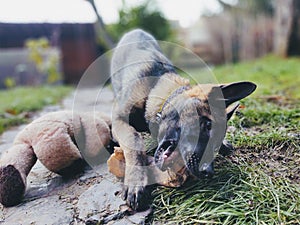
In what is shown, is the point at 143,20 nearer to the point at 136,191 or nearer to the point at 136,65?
the point at 136,65

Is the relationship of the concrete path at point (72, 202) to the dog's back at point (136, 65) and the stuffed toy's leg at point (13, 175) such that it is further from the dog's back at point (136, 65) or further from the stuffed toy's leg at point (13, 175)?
the dog's back at point (136, 65)

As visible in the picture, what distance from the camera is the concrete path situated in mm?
1889

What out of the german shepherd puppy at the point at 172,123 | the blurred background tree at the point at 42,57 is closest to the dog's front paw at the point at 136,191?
the german shepherd puppy at the point at 172,123

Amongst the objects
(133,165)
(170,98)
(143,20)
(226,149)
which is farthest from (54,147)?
(143,20)

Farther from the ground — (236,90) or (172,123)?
(236,90)

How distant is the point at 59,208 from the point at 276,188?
1211 mm

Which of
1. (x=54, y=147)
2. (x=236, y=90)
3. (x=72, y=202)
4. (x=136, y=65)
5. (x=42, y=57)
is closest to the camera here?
(x=236, y=90)

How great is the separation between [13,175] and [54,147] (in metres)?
0.32

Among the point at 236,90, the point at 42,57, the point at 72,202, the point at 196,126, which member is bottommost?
the point at 42,57

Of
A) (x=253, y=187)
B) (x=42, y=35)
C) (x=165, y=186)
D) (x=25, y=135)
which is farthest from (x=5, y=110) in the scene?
(x=42, y=35)

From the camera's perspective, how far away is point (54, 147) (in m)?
2.26

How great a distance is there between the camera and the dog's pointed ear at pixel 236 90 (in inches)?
76.8

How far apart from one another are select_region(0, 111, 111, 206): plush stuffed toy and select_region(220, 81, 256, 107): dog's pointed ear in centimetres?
105

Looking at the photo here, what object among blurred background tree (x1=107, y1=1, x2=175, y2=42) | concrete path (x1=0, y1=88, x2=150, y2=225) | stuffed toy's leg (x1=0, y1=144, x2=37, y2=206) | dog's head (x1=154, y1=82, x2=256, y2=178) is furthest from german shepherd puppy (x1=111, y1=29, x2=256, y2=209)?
blurred background tree (x1=107, y1=1, x2=175, y2=42)
